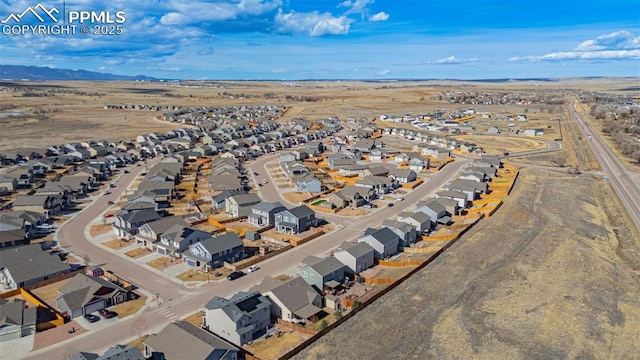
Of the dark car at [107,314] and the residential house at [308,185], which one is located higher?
the residential house at [308,185]

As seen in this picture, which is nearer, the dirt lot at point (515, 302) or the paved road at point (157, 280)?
the dirt lot at point (515, 302)

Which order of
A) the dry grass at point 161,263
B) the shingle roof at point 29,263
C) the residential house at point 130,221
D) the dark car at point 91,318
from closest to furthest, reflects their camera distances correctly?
the dark car at point 91,318, the shingle roof at point 29,263, the dry grass at point 161,263, the residential house at point 130,221

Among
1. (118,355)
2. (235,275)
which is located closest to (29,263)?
(235,275)

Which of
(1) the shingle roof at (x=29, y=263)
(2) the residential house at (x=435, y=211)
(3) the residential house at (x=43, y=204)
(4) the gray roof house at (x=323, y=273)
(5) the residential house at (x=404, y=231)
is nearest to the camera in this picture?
(4) the gray roof house at (x=323, y=273)

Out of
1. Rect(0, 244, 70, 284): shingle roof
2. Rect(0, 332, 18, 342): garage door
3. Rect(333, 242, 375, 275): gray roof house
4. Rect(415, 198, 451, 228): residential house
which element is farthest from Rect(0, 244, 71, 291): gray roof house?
Rect(415, 198, 451, 228): residential house

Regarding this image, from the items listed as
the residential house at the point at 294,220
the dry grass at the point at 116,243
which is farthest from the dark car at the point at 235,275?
the dry grass at the point at 116,243

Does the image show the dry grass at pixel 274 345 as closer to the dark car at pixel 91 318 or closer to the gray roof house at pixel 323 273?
the gray roof house at pixel 323 273

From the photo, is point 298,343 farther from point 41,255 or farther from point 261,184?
point 261,184
